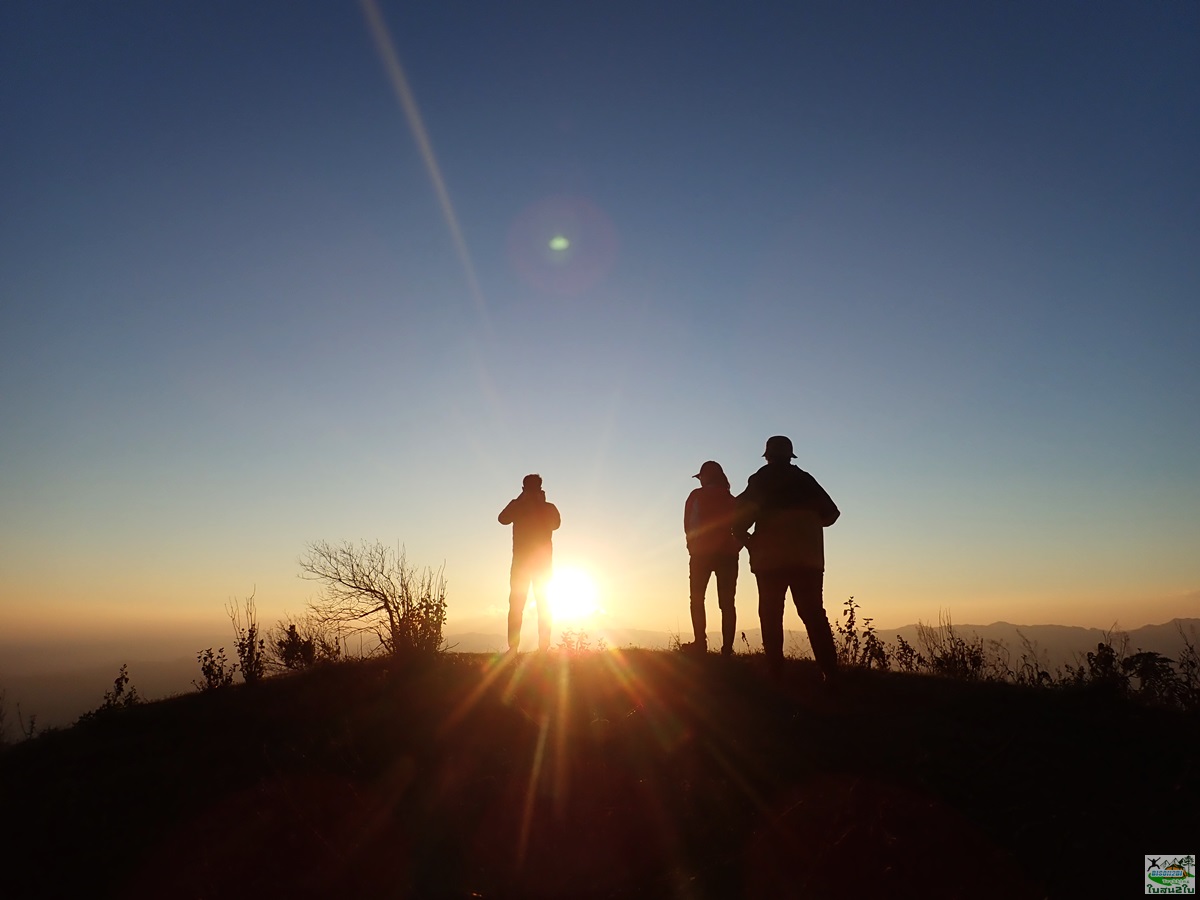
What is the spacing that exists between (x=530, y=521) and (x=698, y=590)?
2740 mm

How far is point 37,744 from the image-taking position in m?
8.67

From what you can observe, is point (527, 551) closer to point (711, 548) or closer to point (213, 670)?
point (711, 548)

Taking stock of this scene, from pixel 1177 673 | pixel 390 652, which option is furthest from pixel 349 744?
pixel 1177 673

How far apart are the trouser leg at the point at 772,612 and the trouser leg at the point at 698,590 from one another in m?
1.90

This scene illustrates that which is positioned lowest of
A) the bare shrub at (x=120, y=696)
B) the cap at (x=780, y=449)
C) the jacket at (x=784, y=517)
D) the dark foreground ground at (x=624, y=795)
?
the dark foreground ground at (x=624, y=795)

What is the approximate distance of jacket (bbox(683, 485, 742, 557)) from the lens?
963 cm

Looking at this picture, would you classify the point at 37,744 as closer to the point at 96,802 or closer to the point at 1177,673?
the point at 96,802

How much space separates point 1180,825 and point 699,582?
5.90 metres

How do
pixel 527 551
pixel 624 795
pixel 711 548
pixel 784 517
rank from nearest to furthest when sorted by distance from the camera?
pixel 624 795 → pixel 784 517 → pixel 711 548 → pixel 527 551

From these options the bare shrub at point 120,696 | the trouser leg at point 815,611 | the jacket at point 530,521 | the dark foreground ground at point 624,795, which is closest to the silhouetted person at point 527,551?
the jacket at point 530,521

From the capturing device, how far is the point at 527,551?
10.4 m

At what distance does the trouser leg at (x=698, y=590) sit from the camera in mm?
9711

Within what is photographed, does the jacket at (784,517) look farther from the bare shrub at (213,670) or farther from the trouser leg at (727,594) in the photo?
the bare shrub at (213,670)

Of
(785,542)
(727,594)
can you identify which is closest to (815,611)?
(785,542)
